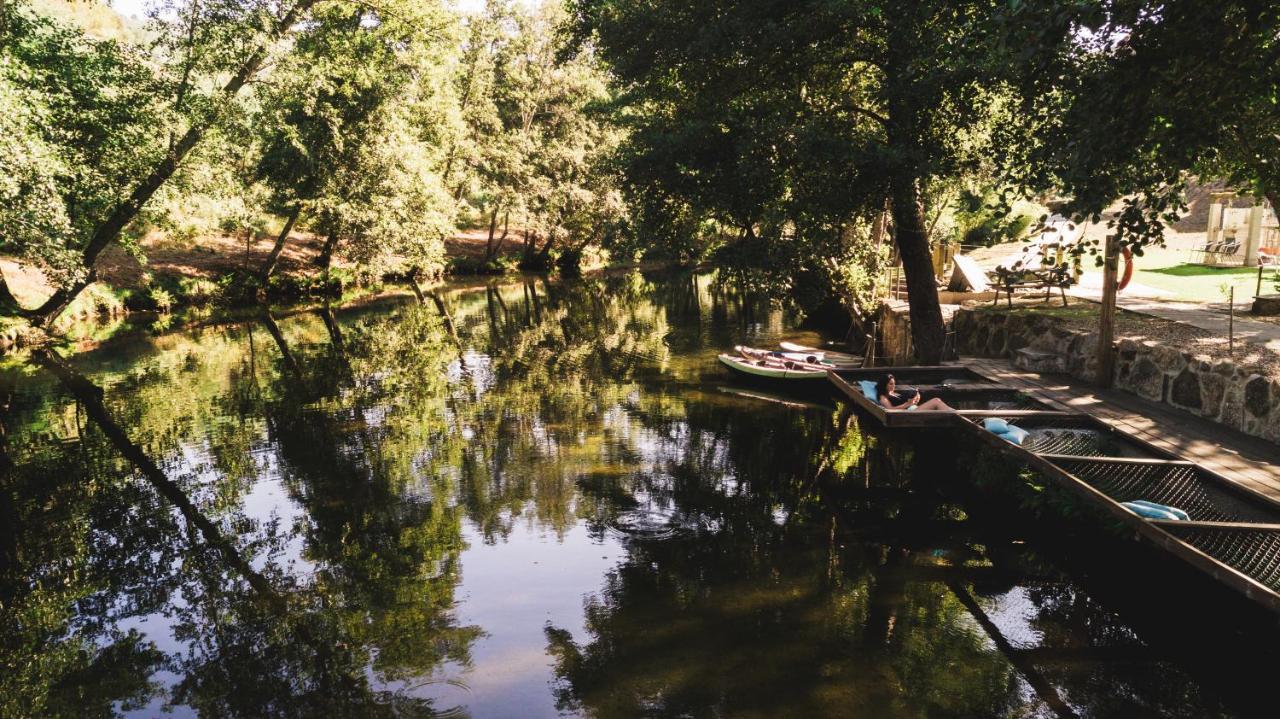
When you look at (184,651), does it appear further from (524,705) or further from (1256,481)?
(1256,481)

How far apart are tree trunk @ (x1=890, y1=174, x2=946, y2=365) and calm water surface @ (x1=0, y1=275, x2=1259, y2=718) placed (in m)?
2.46

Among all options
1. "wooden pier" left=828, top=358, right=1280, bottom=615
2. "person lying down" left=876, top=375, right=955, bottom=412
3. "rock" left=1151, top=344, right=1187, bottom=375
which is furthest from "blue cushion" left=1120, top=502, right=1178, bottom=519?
"rock" left=1151, top=344, right=1187, bottom=375

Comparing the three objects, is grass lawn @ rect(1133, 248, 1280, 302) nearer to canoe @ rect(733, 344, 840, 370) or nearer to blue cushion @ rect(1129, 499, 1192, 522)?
canoe @ rect(733, 344, 840, 370)

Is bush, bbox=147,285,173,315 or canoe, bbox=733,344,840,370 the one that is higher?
bush, bbox=147,285,173,315

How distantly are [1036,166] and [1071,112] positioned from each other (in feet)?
4.22

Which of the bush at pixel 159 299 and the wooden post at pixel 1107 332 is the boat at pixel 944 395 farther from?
the bush at pixel 159 299

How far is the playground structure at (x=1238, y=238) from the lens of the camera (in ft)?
67.3

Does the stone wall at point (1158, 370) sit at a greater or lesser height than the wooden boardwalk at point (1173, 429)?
greater

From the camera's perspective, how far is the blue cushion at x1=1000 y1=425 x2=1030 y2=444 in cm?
1078

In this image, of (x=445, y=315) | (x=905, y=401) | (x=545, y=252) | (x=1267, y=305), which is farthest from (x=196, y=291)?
(x=1267, y=305)

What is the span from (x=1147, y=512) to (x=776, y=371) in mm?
11882

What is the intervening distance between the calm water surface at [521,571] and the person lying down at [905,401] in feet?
4.49

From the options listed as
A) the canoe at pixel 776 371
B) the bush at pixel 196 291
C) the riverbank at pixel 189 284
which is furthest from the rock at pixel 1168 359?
the bush at pixel 196 291

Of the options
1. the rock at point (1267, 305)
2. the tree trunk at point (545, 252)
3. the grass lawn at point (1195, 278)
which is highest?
the tree trunk at point (545, 252)
